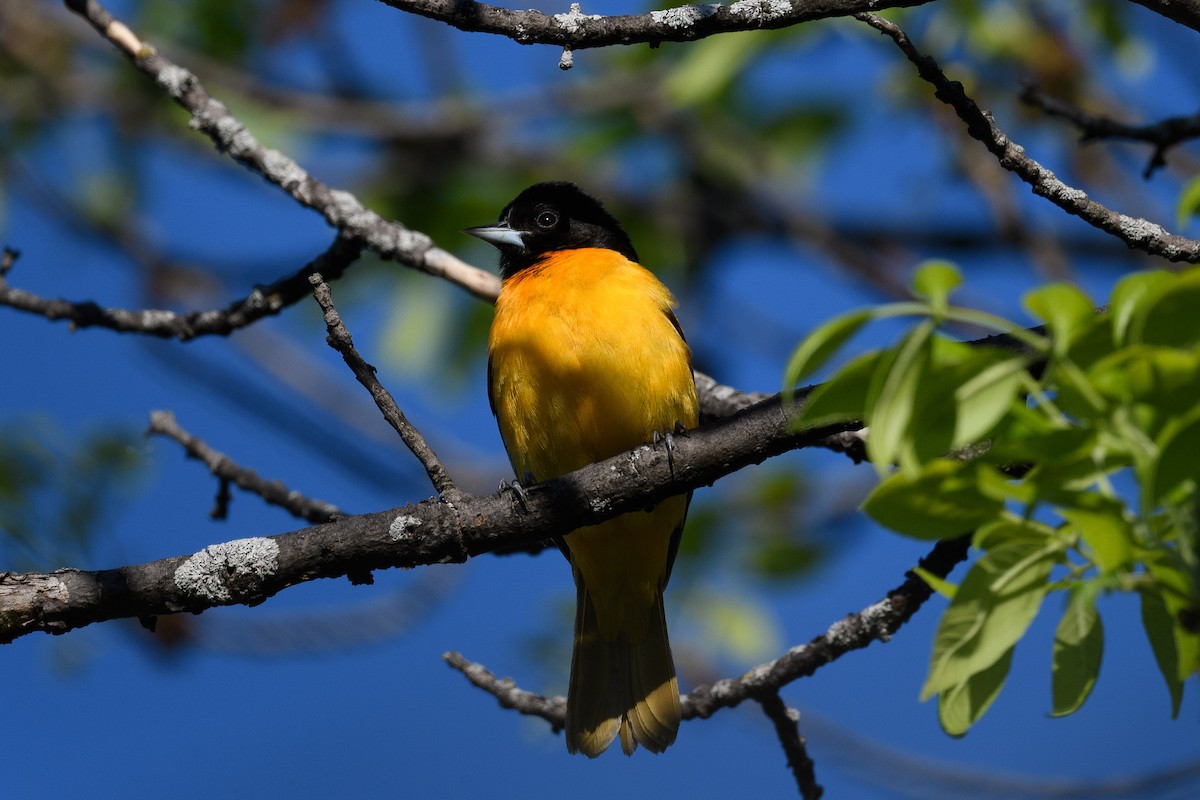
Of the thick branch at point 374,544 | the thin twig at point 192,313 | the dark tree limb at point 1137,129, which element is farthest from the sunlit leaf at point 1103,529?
the thin twig at point 192,313

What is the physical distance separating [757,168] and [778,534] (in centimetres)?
225

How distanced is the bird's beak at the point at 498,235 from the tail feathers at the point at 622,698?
6.52 ft

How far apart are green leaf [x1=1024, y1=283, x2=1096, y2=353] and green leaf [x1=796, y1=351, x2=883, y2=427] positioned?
0.61 feet

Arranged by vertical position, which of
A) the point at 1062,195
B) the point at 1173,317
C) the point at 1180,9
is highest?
the point at 1180,9

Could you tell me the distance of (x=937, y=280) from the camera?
1412 millimetres

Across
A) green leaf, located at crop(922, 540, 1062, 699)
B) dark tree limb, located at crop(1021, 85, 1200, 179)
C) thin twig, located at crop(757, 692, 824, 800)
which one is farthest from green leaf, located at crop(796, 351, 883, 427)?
dark tree limb, located at crop(1021, 85, 1200, 179)

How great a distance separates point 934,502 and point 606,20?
70.5 inches

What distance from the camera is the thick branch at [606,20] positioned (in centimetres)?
289

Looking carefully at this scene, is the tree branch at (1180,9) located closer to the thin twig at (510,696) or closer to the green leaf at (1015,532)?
the green leaf at (1015,532)

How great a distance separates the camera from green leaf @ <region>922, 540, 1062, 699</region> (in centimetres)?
151

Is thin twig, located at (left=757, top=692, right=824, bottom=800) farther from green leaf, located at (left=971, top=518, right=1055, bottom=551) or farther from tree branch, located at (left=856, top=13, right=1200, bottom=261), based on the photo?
green leaf, located at (left=971, top=518, right=1055, bottom=551)

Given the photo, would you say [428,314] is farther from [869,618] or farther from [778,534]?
[869,618]

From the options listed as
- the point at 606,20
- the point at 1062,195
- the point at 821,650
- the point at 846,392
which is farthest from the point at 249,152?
the point at 846,392

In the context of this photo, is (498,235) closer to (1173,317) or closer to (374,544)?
(374,544)
